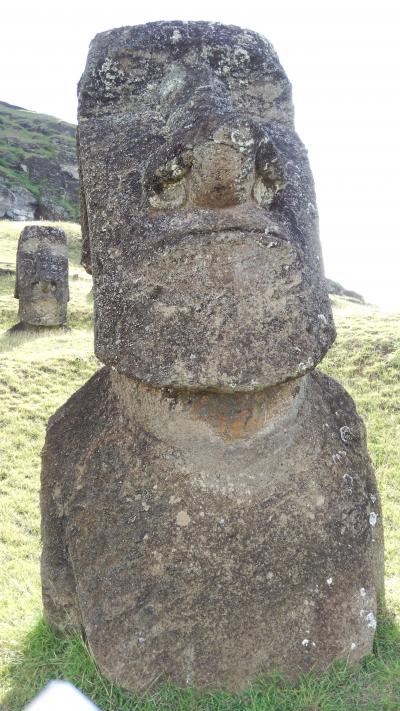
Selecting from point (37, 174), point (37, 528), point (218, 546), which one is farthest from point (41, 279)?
point (37, 174)

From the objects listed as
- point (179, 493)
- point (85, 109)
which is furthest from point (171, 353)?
point (85, 109)

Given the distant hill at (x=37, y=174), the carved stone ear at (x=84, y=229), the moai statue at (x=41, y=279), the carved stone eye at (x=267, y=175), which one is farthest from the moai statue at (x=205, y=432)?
the distant hill at (x=37, y=174)

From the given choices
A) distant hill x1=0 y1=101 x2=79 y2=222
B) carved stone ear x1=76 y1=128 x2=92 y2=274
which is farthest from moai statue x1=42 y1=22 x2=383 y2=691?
distant hill x1=0 y1=101 x2=79 y2=222

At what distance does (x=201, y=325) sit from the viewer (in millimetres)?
2477

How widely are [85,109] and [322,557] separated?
92.4 inches

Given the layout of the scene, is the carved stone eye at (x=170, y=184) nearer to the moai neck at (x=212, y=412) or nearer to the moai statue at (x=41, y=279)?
the moai neck at (x=212, y=412)

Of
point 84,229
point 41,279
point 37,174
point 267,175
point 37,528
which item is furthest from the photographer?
point 37,174

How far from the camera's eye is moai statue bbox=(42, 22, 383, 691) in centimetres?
251

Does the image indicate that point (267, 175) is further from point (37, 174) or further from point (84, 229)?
point (37, 174)

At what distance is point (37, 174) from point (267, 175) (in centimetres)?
3703

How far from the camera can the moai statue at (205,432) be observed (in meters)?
2.51

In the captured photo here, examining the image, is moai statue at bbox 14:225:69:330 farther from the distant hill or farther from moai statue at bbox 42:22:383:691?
the distant hill

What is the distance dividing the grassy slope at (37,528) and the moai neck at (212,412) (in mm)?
1046

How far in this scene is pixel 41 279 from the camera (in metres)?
12.7
